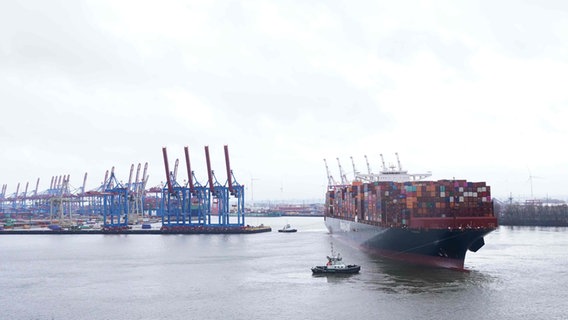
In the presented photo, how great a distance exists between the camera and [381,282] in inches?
1791

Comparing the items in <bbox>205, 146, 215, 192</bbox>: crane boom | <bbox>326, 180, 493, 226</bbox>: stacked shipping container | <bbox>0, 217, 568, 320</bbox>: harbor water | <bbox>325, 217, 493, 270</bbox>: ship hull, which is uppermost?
<bbox>205, 146, 215, 192</bbox>: crane boom

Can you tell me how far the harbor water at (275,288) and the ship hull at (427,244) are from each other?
1.49 meters

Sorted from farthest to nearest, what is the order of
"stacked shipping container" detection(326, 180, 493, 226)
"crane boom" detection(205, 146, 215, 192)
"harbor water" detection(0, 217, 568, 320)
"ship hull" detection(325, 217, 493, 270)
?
"crane boom" detection(205, 146, 215, 192) → "stacked shipping container" detection(326, 180, 493, 226) → "ship hull" detection(325, 217, 493, 270) → "harbor water" detection(0, 217, 568, 320)

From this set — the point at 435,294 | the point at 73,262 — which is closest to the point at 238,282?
the point at 435,294

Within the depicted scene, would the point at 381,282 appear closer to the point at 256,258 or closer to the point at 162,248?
the point at 256,258

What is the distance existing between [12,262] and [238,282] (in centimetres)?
3409

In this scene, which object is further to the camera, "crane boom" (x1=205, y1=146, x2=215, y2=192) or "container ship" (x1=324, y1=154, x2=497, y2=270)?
Answer: "crane boom" (x1=205, y1=146, x2=215, y2=192)

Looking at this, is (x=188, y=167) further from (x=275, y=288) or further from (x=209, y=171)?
(x=275, y=288)

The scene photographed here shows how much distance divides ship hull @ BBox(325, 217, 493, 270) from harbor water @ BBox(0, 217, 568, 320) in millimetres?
1487

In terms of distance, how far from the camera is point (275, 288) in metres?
44.6

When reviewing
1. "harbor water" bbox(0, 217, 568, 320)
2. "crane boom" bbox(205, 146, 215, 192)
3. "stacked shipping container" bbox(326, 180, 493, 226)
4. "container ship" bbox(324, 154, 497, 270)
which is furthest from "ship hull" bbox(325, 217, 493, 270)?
"crane boom" bbox(205, 146, 215, 192)

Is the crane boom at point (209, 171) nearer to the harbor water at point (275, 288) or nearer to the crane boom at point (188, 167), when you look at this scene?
the crane boom at point (188, 167)

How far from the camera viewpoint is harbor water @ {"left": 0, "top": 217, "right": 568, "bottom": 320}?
3644cm

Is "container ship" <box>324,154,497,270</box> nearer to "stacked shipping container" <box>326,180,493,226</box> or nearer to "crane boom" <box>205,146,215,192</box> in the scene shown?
"stacked shipping container" <box>326,180,493,226</box>
